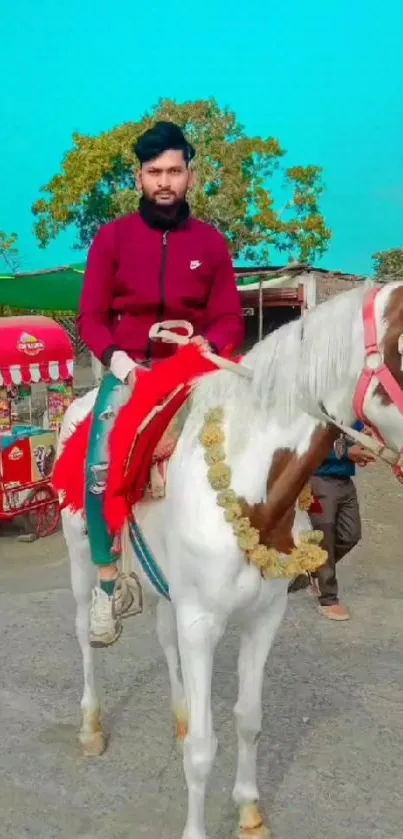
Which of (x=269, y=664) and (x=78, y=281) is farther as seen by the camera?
(x=78, y=281)

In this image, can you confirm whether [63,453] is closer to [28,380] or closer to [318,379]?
[318,379]

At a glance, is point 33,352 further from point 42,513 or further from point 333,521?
point 333,521

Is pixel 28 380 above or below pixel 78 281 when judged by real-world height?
below

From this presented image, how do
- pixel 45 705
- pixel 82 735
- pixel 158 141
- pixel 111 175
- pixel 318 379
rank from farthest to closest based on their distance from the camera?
pixel 111 175 → pixel 45 705 → pixel 82 735 → pixel 158 141 → pixel 318 379

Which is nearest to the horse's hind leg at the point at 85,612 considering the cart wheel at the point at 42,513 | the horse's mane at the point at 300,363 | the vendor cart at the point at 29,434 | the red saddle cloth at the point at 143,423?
the red saddle cloth at the point at 143,423

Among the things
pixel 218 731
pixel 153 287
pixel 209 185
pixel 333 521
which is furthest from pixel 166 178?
pixel 209 185

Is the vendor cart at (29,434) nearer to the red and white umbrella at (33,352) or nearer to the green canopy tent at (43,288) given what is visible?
the red and white umbrella at (33,352)

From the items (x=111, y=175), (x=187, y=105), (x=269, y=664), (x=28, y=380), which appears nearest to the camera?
(x=269, y=664)

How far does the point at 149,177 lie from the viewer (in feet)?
10.4

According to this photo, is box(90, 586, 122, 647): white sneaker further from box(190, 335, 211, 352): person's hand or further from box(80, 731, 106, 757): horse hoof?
box(190, 335, 211, 352): person's hand

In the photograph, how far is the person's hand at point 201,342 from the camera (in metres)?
2.98

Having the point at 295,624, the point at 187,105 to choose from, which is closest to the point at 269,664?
the point at 295,624

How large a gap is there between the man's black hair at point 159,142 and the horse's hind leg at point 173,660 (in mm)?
2109

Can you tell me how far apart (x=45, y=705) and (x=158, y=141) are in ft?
10.1
